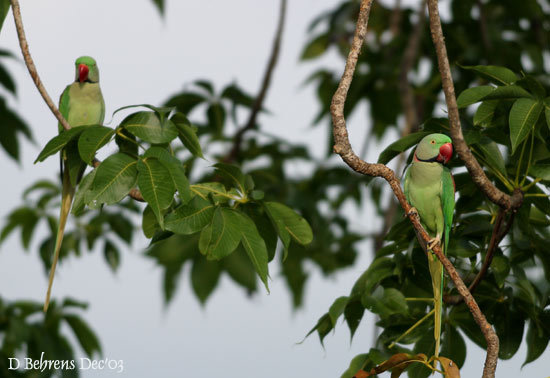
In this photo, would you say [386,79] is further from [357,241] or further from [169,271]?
[169,271]

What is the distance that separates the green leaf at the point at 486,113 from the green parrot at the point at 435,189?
0.78ft

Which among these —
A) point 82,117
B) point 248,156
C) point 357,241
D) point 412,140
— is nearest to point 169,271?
point 248,156

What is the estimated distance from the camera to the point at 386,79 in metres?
4.75

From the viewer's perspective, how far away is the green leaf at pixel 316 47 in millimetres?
5301

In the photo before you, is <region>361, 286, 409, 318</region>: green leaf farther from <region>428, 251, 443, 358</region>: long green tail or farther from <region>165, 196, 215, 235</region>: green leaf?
<region>165, 196, 215, 235</region>: green leaf

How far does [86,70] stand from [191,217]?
1037 millimetres

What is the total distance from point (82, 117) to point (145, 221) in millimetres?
757

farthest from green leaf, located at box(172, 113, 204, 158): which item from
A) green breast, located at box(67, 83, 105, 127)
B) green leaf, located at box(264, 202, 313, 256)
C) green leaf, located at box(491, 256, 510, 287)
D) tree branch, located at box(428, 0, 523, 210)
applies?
green leaf, located at box(491, 256, 510, 287)

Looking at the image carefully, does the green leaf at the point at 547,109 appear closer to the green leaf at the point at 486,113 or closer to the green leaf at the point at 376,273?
the green leaf at the point at 486,113

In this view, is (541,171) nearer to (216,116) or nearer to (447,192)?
(447,192)

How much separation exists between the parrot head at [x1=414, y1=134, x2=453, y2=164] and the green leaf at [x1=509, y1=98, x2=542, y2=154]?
190 mm

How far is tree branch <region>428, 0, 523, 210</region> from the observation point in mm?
1904

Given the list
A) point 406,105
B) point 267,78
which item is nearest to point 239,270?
point 267,78

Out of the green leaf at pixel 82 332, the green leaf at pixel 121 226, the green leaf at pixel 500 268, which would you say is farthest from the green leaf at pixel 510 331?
the green leaf at pixel 121 226
